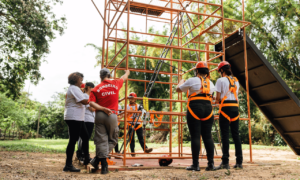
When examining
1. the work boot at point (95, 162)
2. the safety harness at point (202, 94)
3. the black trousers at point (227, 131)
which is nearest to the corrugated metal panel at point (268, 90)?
the black trousers at point (227, 131)

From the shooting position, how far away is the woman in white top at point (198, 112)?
3994 millimetres

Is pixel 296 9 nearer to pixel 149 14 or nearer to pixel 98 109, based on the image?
pixel 149 14

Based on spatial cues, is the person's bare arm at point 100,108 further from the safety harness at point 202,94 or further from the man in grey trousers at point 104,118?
the safety harness at point 202,94

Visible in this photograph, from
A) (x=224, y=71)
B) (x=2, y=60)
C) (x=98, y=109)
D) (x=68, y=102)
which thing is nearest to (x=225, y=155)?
(x=224, y=71)

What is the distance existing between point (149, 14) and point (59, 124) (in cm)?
2530

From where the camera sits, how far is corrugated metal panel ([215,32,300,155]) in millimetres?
6207

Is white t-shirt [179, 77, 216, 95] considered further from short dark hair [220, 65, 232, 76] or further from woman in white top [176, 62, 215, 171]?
short dark hair [220, 65, 232, 76]

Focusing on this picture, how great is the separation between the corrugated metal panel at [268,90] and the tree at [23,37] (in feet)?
22.9

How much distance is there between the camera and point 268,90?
6.59 meters

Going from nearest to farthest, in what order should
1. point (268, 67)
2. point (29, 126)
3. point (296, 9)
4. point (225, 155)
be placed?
1. point (225, 155)
2. point (268, 67)
3. point (296, 9)
4. point (29, 126)

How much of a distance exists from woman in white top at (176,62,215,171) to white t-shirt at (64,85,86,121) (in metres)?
1.65

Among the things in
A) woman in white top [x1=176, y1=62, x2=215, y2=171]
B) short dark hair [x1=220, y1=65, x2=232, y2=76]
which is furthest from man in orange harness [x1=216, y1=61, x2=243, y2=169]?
woman in white top [x1=176, y1=62, x2=215, y2=171]

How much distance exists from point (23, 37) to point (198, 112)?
30.6 feet

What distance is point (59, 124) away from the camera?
29375 mm
